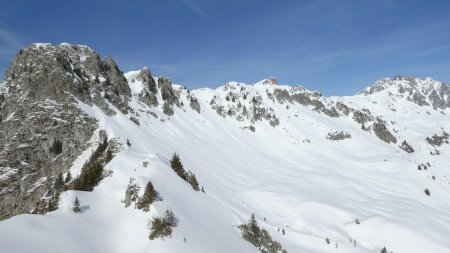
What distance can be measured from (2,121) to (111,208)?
34150 mm

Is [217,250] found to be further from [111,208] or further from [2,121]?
[2,121]

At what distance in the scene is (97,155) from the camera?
142 feet

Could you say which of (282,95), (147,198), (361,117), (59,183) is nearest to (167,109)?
(59,183)

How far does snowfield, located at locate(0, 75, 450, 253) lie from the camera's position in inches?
861

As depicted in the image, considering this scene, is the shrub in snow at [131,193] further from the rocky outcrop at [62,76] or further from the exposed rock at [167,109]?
the exposed rock at [167,109]

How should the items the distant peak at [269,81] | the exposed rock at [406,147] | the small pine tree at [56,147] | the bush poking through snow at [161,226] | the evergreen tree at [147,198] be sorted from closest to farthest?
the bush poking through snow at [161,226] → the evergreen tree at [147,198] → the small pine tree at [56,147] → the exposed rock at [406,147] → the distant peak at [269,81]

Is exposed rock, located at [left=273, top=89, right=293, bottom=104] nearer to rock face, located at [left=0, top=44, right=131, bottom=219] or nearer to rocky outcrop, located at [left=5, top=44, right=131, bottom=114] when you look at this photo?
rocky outcrop, located at [left=5, top=44, right=131, bottom=114]

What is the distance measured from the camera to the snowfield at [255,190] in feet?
71.7

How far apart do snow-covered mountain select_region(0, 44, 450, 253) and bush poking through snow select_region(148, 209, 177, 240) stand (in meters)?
0.38

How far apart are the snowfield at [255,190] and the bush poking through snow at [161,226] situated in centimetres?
40

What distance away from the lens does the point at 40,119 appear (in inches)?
1946

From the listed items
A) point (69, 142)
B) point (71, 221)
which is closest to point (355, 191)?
point (69, 142)

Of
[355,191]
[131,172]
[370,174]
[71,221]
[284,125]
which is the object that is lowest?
[71,221]

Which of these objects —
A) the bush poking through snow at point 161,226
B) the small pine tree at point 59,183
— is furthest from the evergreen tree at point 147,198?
the small pine tree at point 59,183
